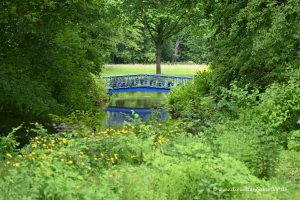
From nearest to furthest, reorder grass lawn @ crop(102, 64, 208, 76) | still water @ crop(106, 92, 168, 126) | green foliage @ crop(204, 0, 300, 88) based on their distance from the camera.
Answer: green foliage @ crop(204, 0, 300, 88) → still water @ crop(106, 92, 168, 126) → grass lawn @ crop(102, 64, 208, 76)

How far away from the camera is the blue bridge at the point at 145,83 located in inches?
1422

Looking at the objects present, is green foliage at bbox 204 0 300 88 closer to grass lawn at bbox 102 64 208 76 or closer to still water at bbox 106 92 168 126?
still water at bbox 106 92 168 126

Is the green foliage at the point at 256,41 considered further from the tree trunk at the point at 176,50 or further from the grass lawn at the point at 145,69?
the tree trunk at the point at 176,50

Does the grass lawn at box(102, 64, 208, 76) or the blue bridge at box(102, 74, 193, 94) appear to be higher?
the blue bridge at box(102, 74, 193, 94)

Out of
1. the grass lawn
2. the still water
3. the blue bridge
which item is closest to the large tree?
the still water

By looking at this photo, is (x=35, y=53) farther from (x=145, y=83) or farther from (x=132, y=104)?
(x=145, y=83)

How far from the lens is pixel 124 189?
4.91 m

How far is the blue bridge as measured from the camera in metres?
36.1

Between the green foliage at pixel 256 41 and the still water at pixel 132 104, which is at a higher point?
the green foliage at pixel 256 41

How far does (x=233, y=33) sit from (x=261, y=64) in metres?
1.22

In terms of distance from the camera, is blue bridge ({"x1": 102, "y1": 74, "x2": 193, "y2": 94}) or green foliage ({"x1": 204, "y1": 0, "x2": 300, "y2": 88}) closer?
green foliage ({"x1": 204, "y1": 0, "x2": 300, "y2": 88})

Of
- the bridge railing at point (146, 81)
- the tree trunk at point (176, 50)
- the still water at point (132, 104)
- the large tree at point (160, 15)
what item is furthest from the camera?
the tree trunk at point (176, 50)

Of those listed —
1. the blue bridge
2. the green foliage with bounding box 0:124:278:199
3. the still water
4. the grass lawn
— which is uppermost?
the green foliage with bounding box 0:124:278:199

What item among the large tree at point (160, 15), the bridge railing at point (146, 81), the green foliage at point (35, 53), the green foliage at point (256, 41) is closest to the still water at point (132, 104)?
the bridge railing at point (146, 81)
